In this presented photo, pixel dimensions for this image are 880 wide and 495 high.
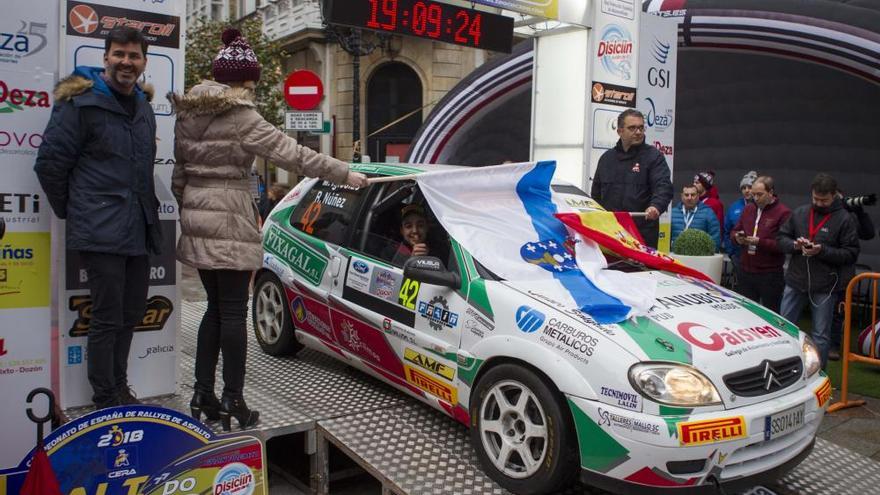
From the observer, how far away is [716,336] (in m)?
3.75

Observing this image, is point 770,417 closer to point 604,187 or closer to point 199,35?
point 604,187

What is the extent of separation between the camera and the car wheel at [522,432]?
3.60 m

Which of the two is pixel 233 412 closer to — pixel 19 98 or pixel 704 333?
pixel 19 98

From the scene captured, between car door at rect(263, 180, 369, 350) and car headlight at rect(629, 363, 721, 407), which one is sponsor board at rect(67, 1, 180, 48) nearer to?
car door at rect(263, 180, 369, 350)

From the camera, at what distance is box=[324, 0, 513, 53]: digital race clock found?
7.34 meters

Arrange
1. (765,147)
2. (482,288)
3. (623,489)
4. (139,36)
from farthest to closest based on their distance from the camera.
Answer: (765,147), (482,288), (139,36), (623,489)

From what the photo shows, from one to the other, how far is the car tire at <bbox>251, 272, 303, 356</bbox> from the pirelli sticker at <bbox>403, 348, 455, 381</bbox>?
1.47 meters

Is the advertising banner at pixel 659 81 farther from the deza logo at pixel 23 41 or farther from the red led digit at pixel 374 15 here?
the deza logo at pixel 23 41

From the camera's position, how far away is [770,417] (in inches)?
142

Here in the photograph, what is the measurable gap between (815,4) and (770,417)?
7.56m

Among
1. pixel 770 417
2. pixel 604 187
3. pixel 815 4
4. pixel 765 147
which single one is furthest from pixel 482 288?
pixel 765 147

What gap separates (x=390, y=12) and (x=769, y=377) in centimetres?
524

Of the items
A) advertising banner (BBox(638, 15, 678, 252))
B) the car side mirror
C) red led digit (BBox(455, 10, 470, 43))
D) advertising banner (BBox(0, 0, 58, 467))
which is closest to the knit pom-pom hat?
advertising banner (BBox(0, 0, 58, 467))

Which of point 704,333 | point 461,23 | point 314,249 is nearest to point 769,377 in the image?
point 704,333
